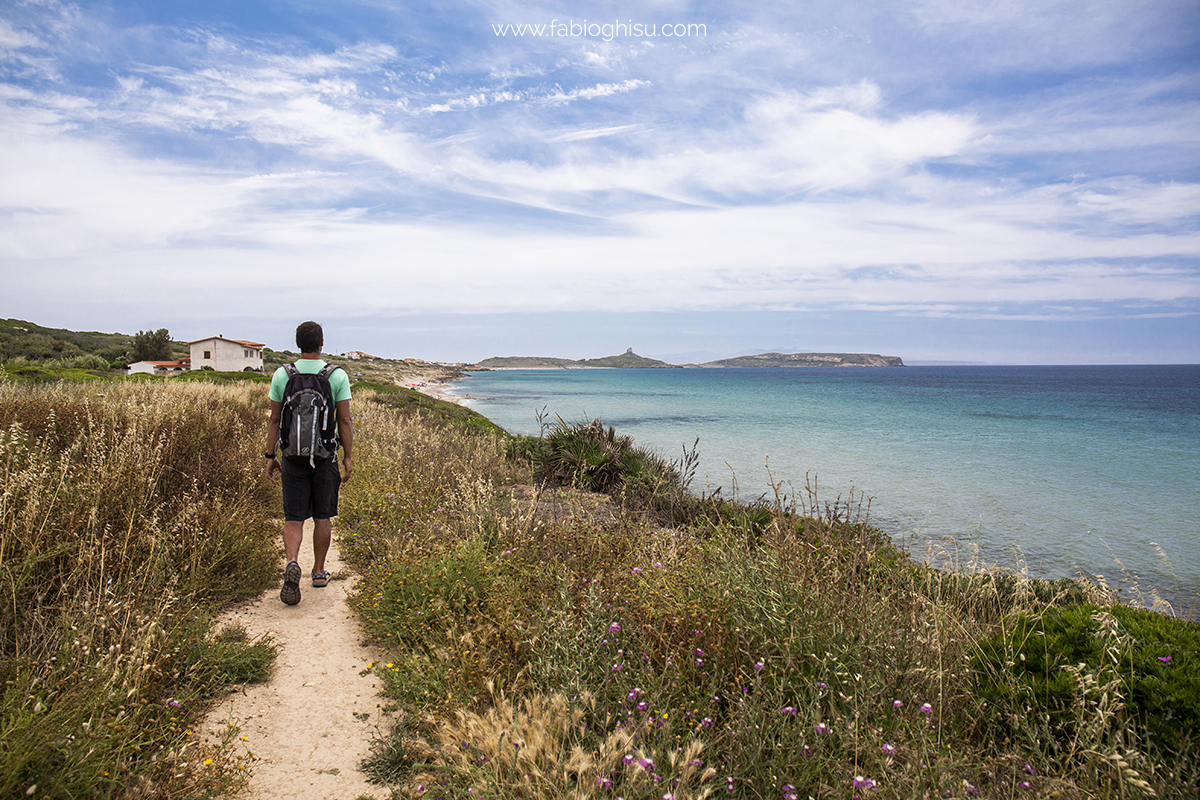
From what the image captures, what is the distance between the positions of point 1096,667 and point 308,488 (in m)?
5.44

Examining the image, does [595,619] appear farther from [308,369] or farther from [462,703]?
[308,369]

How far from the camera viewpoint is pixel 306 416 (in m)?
4.75

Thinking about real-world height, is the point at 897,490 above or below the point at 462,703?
below

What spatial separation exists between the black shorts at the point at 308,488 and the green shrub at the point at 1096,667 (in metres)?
4.81

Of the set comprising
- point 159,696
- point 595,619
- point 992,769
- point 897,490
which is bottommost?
point 897,490

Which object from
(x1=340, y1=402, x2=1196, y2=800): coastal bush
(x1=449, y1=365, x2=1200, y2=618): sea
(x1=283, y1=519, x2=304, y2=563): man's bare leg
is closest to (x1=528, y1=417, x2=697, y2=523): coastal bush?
(x1=449, y1=365, x2=1200, y2=618): sea

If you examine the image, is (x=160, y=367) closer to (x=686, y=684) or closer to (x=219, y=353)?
(x=219, y=353)

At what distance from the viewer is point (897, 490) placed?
1538cm

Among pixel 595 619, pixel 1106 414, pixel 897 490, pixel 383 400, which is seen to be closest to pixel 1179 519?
pixel 897 490

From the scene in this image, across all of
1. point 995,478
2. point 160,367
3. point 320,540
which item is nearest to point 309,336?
point 320,540

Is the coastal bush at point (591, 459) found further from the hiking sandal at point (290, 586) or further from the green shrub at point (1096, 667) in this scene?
the green shrub at point (1096, 667)

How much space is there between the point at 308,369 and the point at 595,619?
340cm

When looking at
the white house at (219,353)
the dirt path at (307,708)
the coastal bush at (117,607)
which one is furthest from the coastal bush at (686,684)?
the white house at (219,353)

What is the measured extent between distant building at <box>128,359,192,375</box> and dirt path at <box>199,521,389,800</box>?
33.6 meters
